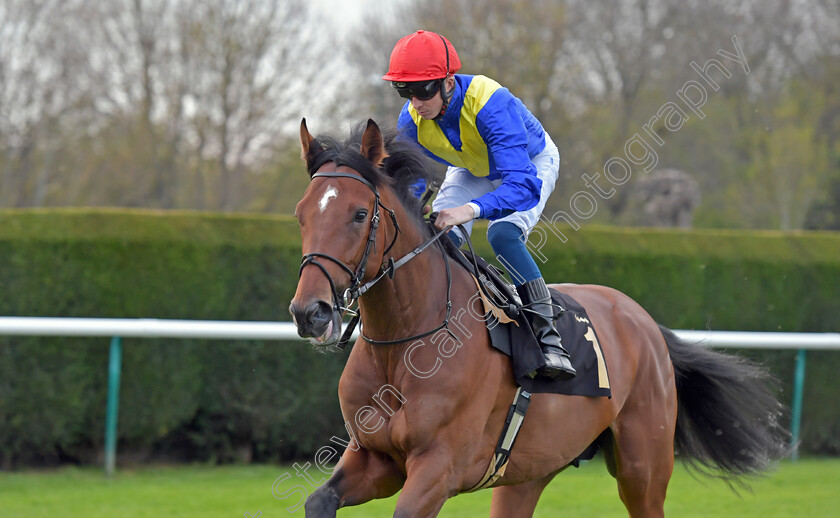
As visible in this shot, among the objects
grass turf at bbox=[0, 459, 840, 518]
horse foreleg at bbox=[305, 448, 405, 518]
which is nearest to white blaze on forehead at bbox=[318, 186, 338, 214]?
horse foreleg at bbox=[305, 448, 405, 518]

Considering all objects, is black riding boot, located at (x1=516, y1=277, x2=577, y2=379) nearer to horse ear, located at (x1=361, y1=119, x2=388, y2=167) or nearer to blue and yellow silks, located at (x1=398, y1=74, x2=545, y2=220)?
blue and yellow silks, located at (x1=398, y1=74, x2=545, y2=220)

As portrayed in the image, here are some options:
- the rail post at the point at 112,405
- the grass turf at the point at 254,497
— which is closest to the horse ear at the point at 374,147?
the grass turf at the point at 254,497

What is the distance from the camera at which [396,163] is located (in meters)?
2.84

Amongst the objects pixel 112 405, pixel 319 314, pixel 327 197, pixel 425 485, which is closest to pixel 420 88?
pixel 327 197

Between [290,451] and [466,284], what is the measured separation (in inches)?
148

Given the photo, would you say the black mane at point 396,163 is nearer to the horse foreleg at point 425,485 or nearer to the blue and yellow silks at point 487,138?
the blue and yellow silks at point 487,138

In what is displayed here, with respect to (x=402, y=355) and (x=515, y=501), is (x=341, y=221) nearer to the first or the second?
(x=402, y=355)

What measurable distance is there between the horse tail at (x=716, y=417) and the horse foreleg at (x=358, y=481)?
184 cm

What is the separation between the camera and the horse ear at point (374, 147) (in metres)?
2.67

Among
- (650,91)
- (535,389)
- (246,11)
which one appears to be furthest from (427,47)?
(650,91)

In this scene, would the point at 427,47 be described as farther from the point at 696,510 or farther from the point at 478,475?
the point at 696,510

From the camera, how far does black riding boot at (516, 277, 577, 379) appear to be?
3.05 m

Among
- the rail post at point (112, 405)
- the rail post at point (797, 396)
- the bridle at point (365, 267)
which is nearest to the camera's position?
the bridle at point (365, 267)

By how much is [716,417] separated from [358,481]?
6.99 ft
